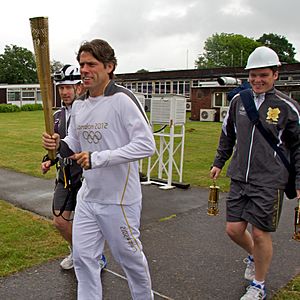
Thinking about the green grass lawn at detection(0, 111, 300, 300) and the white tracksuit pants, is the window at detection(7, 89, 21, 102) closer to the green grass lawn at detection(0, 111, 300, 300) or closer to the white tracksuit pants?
the green grass lawn at detection(0, 111, 300, 300)

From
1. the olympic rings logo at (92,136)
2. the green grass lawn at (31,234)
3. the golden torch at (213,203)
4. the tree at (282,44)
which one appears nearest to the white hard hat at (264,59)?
the golden torch at (213,203)

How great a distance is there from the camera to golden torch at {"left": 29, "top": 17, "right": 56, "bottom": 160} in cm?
269

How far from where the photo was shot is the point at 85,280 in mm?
3031

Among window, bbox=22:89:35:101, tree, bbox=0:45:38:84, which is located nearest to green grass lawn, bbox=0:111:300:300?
window, bbox=22:89:35:101

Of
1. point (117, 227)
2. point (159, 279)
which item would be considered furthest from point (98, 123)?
point (159, 279)

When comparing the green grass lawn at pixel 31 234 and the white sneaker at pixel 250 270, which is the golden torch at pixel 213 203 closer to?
the white sneaker at pixel 250 270

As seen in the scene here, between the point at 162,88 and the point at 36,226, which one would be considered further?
the point at 162,88

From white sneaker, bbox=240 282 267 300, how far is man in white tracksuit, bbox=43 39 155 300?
103 centimetres

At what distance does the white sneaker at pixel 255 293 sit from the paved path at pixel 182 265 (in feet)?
0.64

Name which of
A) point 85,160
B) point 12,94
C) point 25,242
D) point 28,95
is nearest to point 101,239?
point 85,160

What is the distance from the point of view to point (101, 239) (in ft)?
10.2

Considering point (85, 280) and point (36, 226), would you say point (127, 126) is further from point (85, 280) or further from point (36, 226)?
point (36, 226)

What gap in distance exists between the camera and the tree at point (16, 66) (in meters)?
78.8

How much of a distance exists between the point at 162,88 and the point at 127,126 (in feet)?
158
